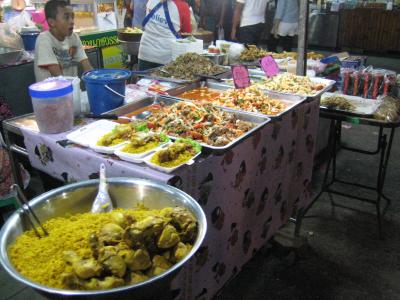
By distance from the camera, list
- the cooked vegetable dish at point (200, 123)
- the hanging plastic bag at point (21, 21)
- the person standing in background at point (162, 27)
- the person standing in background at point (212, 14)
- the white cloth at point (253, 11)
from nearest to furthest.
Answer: the cooked vegetable dish at point (200, 123), the person standing in background at point (162, 27), the hanging plastic bag at point (21, 21), the white cloth at point (253, 11), the person standing in background at point (212, 14)

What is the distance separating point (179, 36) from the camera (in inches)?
174

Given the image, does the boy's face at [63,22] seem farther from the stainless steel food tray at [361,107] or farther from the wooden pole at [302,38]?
the stainless steel food tray at [361,107]

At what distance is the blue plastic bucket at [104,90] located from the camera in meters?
2.32

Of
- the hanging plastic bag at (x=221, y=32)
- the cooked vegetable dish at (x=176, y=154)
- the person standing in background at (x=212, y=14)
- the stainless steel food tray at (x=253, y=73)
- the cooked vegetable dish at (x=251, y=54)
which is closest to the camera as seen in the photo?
the cooked vegetable dish at (x=176, y=154)

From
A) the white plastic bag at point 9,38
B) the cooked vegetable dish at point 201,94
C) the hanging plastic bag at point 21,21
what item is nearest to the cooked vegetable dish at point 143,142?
the cooked vegetable dish at point 201,94

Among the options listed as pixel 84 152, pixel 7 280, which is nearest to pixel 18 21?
pixel 7 280

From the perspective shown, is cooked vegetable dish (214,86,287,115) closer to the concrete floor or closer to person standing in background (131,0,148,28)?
the concrete floor

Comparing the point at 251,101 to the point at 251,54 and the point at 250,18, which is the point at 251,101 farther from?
the point at 250,18

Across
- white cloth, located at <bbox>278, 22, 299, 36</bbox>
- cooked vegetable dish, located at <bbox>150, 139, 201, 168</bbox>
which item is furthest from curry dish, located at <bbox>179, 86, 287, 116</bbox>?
white cloth, located at <bbox>278, 22, 299, 36</bbox>

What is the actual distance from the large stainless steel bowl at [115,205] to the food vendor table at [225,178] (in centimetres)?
15

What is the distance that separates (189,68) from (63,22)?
3.79 ft

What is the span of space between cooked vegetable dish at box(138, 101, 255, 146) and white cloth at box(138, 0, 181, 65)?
2.11 meters

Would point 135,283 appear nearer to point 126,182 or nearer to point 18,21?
point 126,182

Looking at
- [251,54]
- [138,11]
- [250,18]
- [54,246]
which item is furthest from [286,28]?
[54,246]
